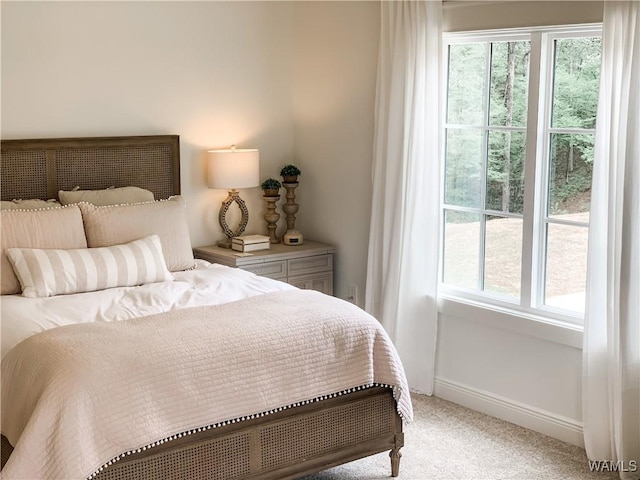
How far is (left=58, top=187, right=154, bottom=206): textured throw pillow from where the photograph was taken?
444cm

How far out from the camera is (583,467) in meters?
3.78

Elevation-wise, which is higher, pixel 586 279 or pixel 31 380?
pixel 586 279

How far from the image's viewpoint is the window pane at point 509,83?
164 inches

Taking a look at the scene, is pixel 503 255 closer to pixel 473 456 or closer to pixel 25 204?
pixel 473 456

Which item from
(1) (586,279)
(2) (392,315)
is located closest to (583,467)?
(1) (586,279)

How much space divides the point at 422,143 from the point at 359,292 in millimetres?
1110

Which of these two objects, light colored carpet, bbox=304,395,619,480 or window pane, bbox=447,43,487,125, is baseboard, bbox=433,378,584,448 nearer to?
light colored carpet, bbox=304,395,619,480

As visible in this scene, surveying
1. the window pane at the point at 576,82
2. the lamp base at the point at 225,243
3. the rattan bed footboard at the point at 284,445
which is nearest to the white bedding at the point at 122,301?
the rattan bed footboard at the point at 284,445

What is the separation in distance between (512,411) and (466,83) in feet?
5.60

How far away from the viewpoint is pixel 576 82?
12.9ft

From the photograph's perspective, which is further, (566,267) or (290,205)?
(290,205)

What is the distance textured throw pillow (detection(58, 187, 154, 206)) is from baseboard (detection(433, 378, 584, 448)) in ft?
6.27

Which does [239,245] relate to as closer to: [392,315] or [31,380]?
[392,315]

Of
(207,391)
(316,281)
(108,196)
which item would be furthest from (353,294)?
(207,391)
